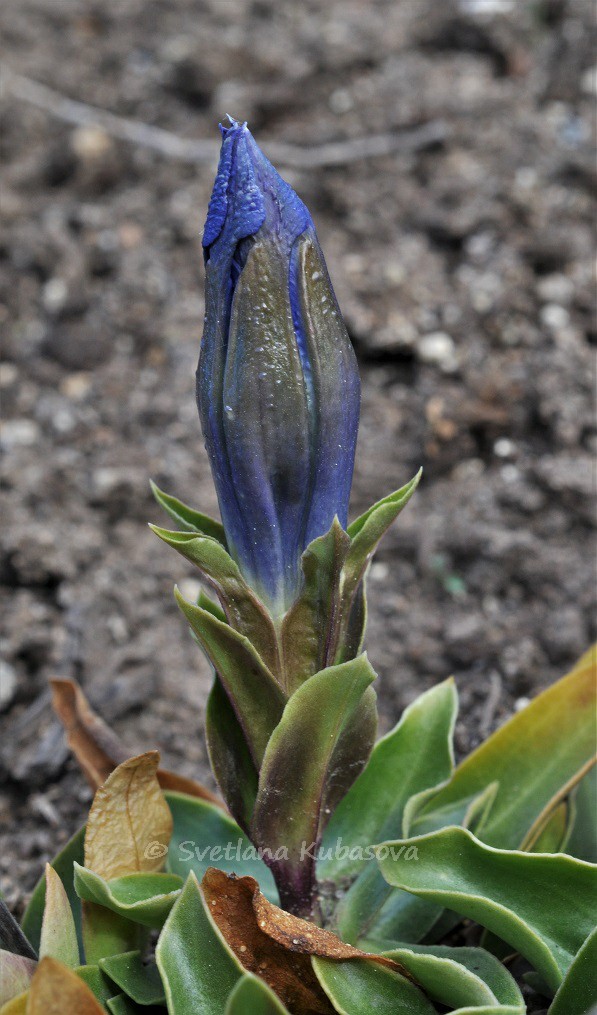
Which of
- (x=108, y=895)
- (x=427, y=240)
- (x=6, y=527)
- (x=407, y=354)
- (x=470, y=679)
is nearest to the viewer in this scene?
(x=108, y=895)

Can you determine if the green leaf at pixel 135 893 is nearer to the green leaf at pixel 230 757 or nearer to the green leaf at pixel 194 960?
the green leaf at pixel 194 960

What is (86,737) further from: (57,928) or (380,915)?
(380,915)

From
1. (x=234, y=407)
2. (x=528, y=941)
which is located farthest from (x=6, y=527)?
(x=528, y=941)

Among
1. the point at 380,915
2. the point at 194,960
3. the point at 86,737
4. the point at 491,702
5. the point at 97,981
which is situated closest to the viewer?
the point at 194,960

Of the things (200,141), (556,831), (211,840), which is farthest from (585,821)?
(200,141)

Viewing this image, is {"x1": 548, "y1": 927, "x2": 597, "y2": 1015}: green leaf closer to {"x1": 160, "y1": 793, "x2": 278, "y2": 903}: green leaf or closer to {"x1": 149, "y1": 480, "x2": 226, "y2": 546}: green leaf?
{"x1": 160, "y1": 793, "x2": 278, "y2": 903}: green leaf

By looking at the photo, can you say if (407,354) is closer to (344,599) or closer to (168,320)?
(168,320)

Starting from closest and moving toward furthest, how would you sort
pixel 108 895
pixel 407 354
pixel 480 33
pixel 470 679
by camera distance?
pixel 108 895 < pixel 470 679 < pixel 407 354 < pixel 480 33
